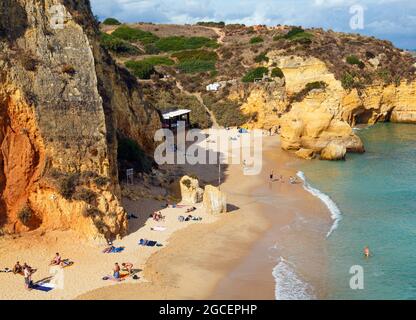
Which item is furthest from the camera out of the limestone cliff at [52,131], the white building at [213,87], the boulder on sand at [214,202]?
the white building at [213,87]

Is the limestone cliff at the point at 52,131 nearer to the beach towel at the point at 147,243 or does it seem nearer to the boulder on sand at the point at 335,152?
the beach towel at the point at 147,243

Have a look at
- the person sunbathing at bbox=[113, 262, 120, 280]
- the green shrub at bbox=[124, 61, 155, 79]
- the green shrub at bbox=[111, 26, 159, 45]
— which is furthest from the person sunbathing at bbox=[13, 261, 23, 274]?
the green shrub at bbox=[111, 26, 159, 45]

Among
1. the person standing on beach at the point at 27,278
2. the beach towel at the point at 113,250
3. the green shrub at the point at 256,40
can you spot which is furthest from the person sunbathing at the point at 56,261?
the green shrub at the point at 256,40

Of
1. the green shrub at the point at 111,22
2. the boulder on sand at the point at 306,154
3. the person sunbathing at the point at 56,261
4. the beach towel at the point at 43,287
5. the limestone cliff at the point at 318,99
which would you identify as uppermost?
the green shrub at the point at 111,22

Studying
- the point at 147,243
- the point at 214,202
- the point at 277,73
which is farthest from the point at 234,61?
the point at 147,243

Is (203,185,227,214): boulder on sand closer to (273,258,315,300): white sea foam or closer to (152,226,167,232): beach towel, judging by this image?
(152,226,167,232): beach towel

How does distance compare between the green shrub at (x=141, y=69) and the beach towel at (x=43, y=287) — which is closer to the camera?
the beach towel at (x=43, y=287)

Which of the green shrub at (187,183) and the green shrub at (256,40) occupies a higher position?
the green shrub at (256,40)
